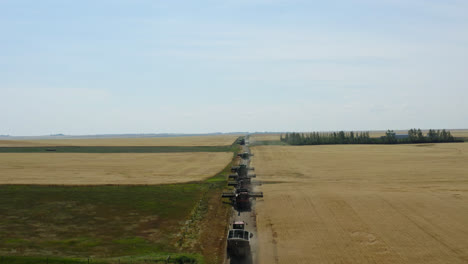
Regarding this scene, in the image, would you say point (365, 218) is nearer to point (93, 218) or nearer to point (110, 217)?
point (110, 217)

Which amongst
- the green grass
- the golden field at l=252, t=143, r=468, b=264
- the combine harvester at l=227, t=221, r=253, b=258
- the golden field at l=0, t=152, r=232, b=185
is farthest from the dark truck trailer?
the golden field at l=0, t=152, r=232, b=185

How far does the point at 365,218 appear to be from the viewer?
4197cm

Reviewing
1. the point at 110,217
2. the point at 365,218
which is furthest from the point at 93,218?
the point at 365,218

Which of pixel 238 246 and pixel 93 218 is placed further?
pixel 93 218

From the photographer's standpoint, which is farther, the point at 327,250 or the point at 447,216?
the point at 447,216

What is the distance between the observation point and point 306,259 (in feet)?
100

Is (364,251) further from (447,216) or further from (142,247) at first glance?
(142,247)

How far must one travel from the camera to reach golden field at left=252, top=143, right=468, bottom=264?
3161 centimetres

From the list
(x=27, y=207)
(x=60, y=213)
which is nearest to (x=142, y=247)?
(x=60, y=213)

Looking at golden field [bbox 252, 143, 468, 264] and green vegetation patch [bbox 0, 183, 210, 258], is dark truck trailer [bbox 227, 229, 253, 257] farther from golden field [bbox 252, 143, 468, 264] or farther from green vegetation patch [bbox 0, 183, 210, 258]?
green vegetation patch [bbox 0, 183, 210, 258]

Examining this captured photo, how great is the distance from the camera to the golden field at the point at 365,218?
3161 cm

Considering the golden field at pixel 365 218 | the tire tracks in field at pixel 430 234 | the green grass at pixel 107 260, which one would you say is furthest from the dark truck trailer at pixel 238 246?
the tire tracks in field at pixel 430 234

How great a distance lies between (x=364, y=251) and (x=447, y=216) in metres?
16.0

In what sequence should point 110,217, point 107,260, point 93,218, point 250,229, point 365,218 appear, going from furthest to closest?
1. point 110,217
2. point 93,218
3. point 365,218
4. point 250,229
5. point 107,260
